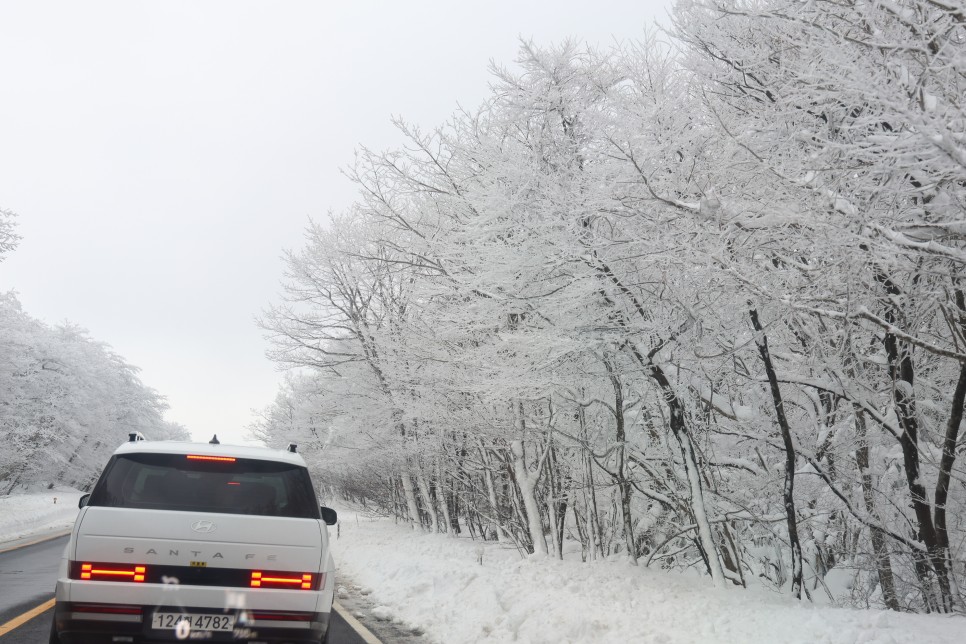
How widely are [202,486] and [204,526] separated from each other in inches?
18.2

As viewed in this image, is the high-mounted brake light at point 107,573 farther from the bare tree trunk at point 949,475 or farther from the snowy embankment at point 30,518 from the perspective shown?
the snowy embankment at point 30,518

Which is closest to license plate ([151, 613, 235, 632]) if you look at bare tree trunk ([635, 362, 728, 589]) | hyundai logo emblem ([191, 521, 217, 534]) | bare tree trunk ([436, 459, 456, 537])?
hyundai logo emblem ([191, 521, 217, 534])

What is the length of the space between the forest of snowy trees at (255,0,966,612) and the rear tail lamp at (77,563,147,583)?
443cm

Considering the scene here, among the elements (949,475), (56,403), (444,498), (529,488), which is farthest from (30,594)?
(56,403)

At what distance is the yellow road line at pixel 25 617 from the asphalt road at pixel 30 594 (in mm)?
50

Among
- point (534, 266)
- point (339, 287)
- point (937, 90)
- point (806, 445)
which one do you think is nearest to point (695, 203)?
point (937, 90)

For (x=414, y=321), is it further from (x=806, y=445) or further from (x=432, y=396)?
(x=806, y=445)

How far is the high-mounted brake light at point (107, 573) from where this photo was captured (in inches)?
173

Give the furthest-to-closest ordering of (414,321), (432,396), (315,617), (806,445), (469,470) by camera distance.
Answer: (469,470) → (414,321) → (432,396) → (806,445) → (315,617)

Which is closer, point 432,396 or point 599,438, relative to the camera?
point 599,438

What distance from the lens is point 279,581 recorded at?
15.3 feet

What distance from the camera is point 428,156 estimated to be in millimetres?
12797

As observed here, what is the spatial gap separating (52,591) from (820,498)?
1118cm

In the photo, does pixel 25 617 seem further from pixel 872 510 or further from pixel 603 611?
pixel 872 510
